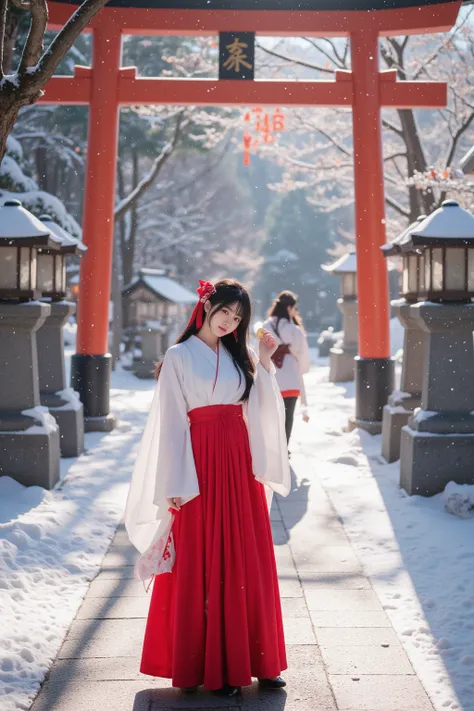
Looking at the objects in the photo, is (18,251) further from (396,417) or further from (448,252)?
(396,417)

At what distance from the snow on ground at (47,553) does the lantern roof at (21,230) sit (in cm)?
222

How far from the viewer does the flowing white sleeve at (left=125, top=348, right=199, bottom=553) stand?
12.4 ft

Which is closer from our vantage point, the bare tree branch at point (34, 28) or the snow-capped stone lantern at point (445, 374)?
the bare tree branch at point (34, 28)

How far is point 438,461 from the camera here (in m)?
7.37

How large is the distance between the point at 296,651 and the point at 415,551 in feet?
6.63

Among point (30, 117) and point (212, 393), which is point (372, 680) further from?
point (30, 117)

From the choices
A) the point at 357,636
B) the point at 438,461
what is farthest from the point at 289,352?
the point at 357,636

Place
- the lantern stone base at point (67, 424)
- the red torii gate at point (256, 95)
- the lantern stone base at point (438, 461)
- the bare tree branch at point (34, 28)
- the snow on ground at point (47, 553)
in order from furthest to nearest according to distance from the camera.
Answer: the red torii gate at point (256, 95) < the lantern stone base at point (67, 424) < the lantern stone base at point (438, 461) < the bare tree branch at point (34, 28) < the snow on ground at point (47, 553)

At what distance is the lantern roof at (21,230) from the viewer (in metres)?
8.08

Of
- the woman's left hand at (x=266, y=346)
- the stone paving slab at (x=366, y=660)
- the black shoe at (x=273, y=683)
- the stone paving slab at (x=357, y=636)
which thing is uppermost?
the woman's left hand at (x=266, y=346)

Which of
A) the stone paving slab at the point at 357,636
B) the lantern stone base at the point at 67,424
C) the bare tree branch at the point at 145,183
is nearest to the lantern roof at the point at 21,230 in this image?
the lantern stone base at the point at 67,424

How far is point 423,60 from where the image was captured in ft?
58.8

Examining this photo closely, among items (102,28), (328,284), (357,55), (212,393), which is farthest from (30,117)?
(328,284)

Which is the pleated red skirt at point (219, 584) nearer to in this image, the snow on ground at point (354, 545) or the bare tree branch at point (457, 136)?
the snow on ground at point (354, 545)
